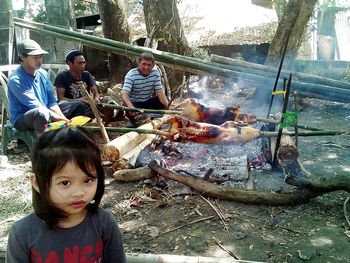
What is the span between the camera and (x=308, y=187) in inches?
134

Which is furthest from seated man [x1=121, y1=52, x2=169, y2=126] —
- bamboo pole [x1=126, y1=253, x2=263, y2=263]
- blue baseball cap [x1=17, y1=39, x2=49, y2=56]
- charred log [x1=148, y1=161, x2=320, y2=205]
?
bamboo pole [x1=126, y1=253, x2=263, y2=263]

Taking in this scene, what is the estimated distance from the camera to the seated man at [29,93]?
181 inches

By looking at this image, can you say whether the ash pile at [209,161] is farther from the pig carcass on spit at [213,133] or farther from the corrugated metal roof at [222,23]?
the corrugated metal roof at [222,23]

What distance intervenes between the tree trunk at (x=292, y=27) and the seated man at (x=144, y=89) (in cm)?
365

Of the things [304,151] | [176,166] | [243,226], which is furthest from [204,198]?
[304,151]

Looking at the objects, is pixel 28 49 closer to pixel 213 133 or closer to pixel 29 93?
pixel 29 93

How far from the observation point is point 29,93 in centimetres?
470

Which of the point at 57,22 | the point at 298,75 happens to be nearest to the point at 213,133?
the point at 298,75

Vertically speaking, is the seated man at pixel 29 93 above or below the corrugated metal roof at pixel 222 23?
below

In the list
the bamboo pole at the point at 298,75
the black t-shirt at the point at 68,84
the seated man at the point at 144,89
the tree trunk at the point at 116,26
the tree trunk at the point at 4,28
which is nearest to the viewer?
the bamboo pole at the point at 298,75

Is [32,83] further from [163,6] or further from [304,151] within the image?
[163,6]

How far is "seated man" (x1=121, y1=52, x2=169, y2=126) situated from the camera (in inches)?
247

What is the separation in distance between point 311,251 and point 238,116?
6.09 feet

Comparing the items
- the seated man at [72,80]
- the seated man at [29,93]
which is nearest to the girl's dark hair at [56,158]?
the seated man at [29,93]
